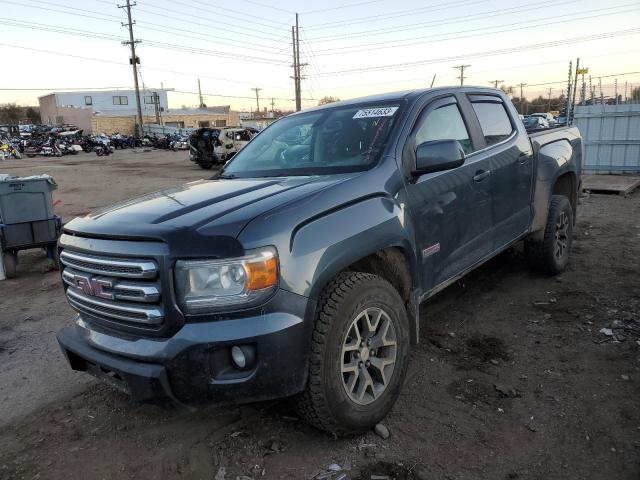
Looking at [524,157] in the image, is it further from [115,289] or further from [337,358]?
[115,289]

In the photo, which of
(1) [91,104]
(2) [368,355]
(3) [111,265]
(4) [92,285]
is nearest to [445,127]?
(2) [368,355]

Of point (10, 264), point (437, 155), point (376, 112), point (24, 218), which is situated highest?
point (376, 112)

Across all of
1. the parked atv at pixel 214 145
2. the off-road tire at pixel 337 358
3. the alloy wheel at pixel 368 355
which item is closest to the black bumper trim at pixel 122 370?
the off-road tire at pixel 337 358

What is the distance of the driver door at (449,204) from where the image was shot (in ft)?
10.4

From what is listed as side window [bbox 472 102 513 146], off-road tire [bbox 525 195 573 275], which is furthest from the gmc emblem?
off-road tire [bbox 525 195 573 275]

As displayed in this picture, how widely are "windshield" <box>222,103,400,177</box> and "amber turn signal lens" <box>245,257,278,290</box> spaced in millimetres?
1014

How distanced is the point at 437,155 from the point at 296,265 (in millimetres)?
1237

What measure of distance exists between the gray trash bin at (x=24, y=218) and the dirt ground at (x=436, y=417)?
1.90 meters

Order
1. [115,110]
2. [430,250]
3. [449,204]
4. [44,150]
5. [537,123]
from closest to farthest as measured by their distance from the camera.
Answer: [430,250] → [449,204] → [537,123] → [44,150] → [115,110]

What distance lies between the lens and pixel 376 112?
3.46m

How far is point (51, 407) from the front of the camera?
3275 millimetres

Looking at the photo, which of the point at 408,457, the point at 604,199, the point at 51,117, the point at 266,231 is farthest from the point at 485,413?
the point at 51,117

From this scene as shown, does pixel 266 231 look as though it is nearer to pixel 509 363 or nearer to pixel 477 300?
pixel 509 363

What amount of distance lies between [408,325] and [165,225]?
4.86ft
